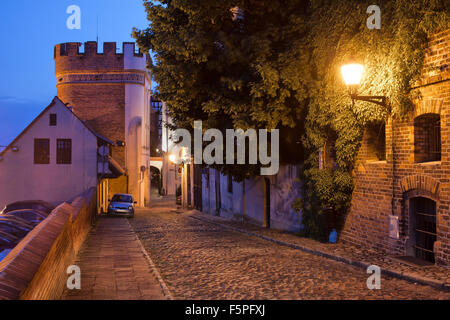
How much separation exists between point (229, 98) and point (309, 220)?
15.4 ft

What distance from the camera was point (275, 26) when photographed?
15.0 m

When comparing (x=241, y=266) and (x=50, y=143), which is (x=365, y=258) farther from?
(x=50, y=143)

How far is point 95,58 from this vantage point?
43281mm

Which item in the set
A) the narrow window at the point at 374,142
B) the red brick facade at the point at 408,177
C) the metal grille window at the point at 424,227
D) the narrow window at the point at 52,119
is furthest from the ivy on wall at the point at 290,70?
the narrow window at the point at 52,119

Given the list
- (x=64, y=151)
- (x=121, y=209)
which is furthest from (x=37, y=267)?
(x=64, y=151)

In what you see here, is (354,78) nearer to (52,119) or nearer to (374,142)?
(374,142)

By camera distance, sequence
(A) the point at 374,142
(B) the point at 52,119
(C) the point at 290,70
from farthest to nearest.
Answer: (B) the point at 52,119 < (C) the point at 290,70 < (A) the point at 374,142

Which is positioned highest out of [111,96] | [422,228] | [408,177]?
[111,96]

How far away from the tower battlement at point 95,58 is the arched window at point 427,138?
117 ft

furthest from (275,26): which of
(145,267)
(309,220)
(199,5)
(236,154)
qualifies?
(145,267)

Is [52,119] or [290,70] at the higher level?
[52,119]

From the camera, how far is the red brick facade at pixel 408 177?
9.68 metres

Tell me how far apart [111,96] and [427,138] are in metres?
36.2
